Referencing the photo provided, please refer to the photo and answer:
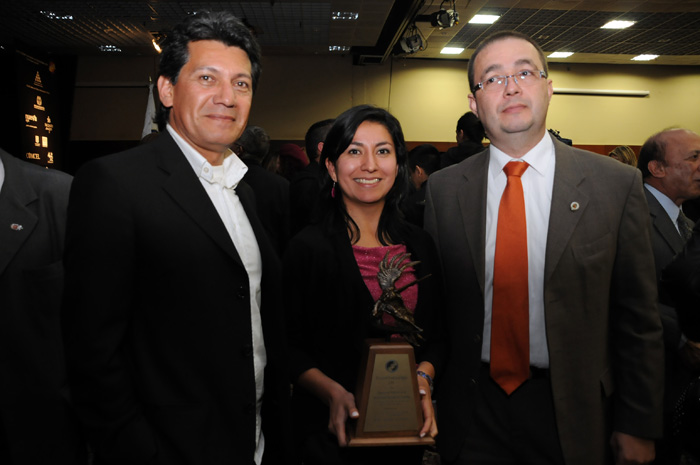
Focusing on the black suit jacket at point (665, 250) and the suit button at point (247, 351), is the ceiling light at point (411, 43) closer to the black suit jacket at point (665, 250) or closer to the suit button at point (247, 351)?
the black suit jacket at point (665, 250)

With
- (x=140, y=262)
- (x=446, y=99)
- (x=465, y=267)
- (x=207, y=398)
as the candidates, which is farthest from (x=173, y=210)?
(x=446, y=99)

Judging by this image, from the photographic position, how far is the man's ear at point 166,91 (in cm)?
131

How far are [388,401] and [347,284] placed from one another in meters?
0.41

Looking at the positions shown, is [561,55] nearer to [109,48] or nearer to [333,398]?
[109,48]

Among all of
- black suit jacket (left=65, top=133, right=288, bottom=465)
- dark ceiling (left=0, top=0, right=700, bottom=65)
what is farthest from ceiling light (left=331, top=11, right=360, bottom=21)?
black suit jacket (left=65, top=133, right=288, bottom=465)

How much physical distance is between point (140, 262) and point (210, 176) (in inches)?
12.3

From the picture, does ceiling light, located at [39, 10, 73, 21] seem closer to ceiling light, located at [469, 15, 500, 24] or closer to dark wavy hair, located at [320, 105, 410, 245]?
ceiling light, located at [469, 15, 500, 24]

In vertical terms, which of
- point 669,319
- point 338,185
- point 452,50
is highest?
point 452,50

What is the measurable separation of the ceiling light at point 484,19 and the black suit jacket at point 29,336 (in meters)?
7.99

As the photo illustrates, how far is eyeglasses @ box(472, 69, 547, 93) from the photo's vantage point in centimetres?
156

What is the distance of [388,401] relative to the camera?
1.27 m

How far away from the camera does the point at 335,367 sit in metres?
1.53

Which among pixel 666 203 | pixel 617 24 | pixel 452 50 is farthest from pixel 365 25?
pixel 666 203

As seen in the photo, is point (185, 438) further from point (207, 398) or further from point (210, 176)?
point (210, 176)
